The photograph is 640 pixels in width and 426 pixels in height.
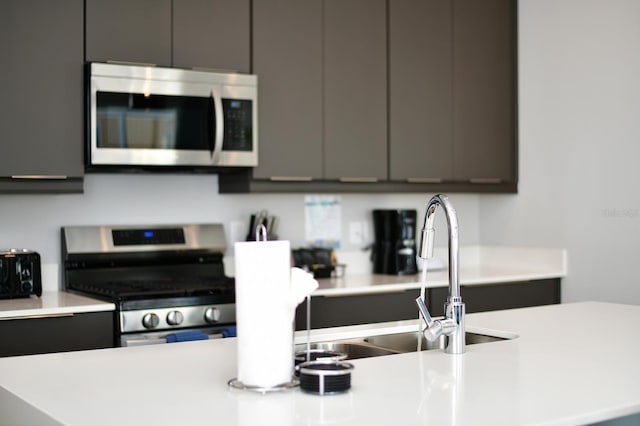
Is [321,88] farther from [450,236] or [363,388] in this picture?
[363,388]

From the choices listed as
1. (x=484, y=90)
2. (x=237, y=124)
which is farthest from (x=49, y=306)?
(x=484, y=90)

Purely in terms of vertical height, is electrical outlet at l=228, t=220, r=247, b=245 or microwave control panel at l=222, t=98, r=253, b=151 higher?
microwave control panel at l=222, t=98, r=253, b=151

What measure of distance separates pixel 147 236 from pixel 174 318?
2.20 feet

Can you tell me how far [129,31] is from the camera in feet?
11.7

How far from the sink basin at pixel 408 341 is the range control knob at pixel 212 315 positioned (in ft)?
3.97

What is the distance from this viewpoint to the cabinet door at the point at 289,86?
12.9 ft

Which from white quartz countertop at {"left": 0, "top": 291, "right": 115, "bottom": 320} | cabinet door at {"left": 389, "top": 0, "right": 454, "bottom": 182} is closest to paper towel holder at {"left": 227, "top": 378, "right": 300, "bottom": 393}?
white quartz countertop at {"left": 0, "top": 291, "right": 115, "bottom": 320}

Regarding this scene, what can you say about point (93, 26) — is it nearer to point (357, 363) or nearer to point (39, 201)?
point (39, 201)

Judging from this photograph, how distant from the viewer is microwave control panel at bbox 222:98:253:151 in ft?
12.4

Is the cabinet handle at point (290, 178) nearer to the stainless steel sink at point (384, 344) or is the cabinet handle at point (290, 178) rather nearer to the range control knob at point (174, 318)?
the range control knob at point (174, 318)

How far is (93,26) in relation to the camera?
3.49 m

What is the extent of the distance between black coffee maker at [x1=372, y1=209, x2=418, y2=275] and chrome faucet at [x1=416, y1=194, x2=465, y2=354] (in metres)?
2.38

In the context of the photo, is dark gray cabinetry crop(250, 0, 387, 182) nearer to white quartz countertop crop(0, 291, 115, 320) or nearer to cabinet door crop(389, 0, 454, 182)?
cabinet door crop(389, 0, 454, 182)

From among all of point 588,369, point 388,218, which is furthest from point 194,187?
point 588,369
